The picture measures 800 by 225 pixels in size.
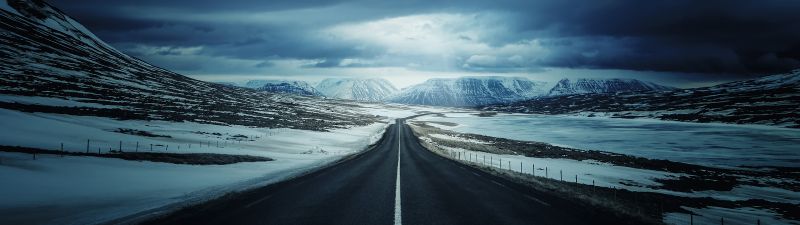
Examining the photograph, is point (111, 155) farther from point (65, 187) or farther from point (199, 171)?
point (65, 187)

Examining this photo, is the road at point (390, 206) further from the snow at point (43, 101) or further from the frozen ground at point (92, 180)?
the snow at point (43, 101)

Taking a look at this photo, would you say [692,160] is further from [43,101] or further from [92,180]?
[43,101]

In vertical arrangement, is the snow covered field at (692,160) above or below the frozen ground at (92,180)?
below

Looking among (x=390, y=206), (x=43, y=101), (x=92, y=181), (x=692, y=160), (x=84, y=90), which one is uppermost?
(x=84, y=90)

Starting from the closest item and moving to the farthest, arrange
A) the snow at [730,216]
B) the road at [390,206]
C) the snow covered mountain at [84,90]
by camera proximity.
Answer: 1. the road at [390,206]
2. the snow at [730,216]
3. the snow covered mountain at [84,90]

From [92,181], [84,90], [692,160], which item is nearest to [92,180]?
[92,181]

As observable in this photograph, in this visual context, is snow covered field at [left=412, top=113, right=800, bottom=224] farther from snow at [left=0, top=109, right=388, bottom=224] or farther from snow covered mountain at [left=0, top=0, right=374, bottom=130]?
snow covered mountain at [left=0, top=0, right=374, bottom=130]

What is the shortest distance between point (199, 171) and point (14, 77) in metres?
95.7

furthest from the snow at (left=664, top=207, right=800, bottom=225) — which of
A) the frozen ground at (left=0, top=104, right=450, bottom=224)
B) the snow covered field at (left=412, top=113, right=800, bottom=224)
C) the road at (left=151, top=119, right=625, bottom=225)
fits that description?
the frozen ground at (left=0, top=104, right=450, bottom=224)

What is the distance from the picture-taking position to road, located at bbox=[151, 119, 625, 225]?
35.8 ft

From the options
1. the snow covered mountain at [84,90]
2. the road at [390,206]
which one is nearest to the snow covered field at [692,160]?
the road at [390,206]

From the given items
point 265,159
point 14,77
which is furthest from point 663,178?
point 14,77

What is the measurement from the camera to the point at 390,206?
12719mm

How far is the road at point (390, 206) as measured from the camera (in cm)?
1091
